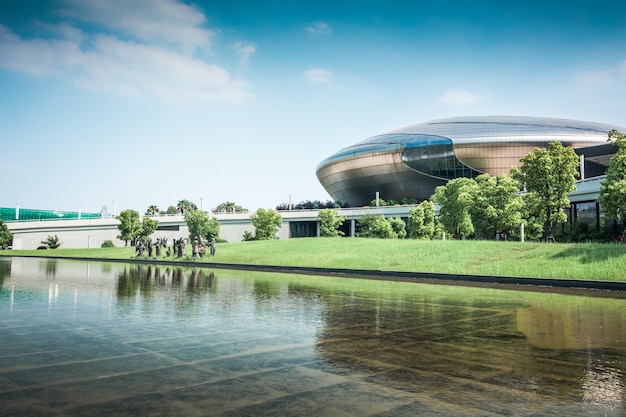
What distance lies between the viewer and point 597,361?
5.85m

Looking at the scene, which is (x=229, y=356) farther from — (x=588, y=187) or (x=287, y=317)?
(x=588, y=187)

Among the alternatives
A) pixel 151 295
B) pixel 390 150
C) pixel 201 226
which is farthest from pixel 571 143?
pixel 151 295

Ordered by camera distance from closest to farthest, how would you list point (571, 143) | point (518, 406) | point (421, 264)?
point (518, 406) → point (421, 264) → point (571, 143)

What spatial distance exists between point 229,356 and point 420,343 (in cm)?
262

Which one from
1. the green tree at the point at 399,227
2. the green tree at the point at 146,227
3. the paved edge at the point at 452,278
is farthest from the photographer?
the green tree at the point at 146,227

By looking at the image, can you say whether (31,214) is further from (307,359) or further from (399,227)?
(307,359)

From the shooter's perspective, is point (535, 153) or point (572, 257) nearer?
point (572, 257)

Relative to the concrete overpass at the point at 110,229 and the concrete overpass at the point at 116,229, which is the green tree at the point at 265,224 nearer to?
the concrete overpass at the point at 116,229

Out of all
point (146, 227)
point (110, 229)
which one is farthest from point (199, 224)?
point (110, 229)

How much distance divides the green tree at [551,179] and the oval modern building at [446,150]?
36530 mm

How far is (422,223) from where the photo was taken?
1858 inches

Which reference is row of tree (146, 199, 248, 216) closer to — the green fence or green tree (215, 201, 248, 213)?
green tree (215, 201, 248, 213)

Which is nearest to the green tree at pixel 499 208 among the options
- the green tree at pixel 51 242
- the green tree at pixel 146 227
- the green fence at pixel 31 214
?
the green tree at pixel 146 227

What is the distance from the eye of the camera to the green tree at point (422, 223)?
4728 cm
